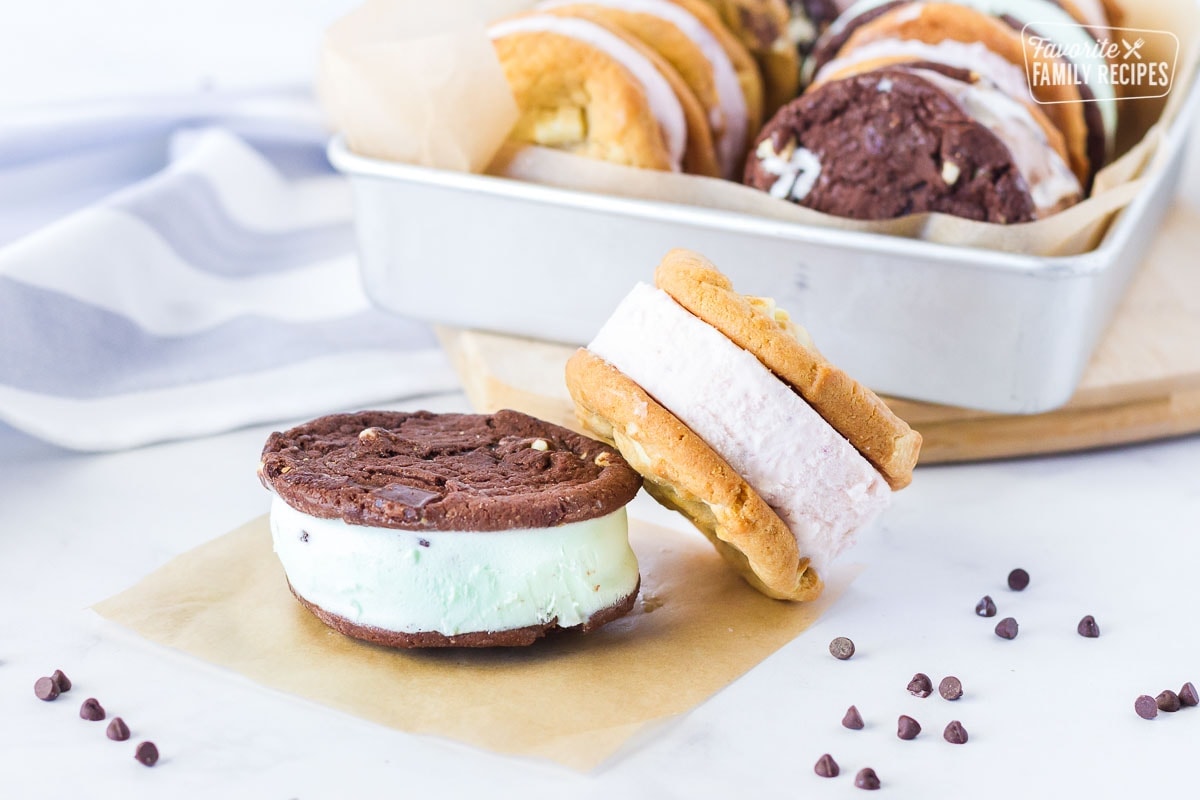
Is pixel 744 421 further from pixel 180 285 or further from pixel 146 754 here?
pixel 180 285

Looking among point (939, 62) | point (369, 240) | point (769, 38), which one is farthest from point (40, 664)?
point (769, 38)

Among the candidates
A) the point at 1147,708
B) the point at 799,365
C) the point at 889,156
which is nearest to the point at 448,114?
the point at 889,156

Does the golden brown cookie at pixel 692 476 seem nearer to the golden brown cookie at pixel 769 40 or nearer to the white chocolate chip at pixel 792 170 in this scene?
the white chocolate chip at pixel 792 170

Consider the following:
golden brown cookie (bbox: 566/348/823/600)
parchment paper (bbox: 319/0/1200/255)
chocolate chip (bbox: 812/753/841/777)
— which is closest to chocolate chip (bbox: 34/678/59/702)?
golden brown cookie (bbox: 566/348/823/600)

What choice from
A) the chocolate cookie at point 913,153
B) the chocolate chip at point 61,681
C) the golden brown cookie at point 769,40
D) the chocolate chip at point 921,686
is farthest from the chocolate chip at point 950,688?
the golden brown cookie at point 769,40

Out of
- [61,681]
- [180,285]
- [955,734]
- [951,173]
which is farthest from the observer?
[180,285]
